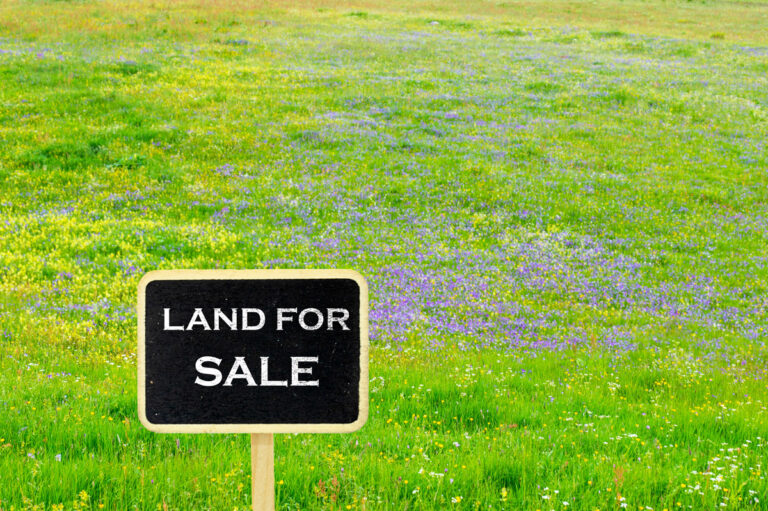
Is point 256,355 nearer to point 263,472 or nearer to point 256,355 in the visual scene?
point 256,355

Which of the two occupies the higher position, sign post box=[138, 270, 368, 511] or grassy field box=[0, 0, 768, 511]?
sign post box=[138, 270, 368, 511]

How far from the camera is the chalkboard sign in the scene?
3150mm

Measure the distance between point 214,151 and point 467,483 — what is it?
66.3ft

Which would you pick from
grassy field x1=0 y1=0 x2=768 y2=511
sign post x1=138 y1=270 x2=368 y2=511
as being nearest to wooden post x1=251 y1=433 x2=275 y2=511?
sign post x1=138 y1=270 x2=368 y2=511

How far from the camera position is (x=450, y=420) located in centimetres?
715

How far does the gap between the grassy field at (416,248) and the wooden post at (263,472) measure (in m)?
1.51

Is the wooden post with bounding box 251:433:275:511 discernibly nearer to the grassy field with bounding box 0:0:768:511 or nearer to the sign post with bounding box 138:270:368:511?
the sign post with bounding box 138:270:368:511

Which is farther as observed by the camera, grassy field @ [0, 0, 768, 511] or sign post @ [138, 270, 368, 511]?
grassy field @ [0, 0, 768, 511]

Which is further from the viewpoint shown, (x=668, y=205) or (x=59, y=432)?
(x=668, y=205)

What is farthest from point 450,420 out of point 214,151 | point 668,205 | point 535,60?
point 535,60

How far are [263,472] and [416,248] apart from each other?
44.3 feet

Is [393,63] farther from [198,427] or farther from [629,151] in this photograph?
[198,427]

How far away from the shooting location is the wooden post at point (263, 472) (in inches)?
127

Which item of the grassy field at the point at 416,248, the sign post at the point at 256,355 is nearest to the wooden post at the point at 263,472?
the sign post at the point at 256,355
